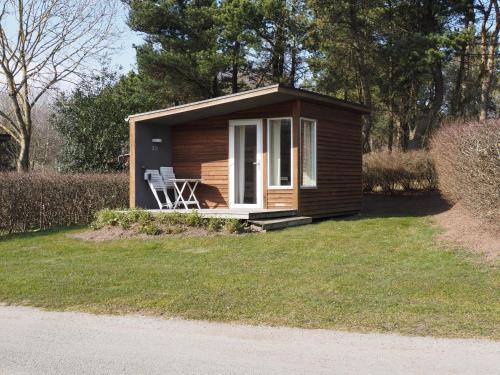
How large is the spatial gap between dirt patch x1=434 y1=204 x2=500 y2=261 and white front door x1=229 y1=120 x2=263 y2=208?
14.9 ft

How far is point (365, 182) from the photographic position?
2088 cm

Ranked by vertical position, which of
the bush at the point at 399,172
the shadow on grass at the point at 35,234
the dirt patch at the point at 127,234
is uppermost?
the bush at the point at 399,172

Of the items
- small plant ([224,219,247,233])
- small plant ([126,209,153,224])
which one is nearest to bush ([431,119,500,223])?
small plant ([224,219,247,233])

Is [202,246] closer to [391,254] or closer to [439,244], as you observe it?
[391,254]

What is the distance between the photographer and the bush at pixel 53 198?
45.5 ft

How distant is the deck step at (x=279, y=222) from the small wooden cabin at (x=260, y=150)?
0.26 metres

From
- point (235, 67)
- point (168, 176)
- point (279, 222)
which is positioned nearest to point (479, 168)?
point (279, 222)

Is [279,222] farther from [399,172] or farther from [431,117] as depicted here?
[431,117]

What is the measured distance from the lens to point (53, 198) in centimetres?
1484

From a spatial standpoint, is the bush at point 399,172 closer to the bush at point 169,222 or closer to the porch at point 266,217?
the porch at point 266,217

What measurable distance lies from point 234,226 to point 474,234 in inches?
170

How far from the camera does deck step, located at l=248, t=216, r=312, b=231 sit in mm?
11266

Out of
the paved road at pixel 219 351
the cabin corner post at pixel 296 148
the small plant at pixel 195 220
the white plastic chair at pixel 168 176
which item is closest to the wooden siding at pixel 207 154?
the white plastic chair at pixel 168 176

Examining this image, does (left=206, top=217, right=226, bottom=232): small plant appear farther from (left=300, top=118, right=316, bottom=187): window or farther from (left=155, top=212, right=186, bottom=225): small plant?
(left=300, top=118, right=316, bottom=187): window
